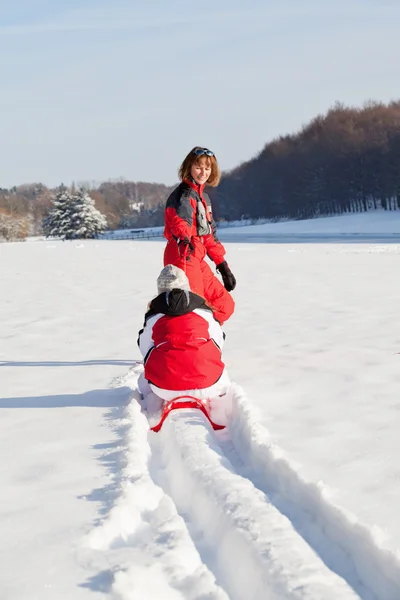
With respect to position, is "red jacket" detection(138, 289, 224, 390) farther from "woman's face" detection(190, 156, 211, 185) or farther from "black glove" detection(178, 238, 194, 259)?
"woman's face" detection(190, 156, 211, 185)

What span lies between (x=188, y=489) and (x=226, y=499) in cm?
35

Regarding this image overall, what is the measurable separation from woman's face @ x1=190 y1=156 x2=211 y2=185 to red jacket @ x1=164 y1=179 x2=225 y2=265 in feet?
0.21

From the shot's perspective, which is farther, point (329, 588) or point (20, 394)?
point (20, 394)

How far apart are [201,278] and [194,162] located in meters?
0.98

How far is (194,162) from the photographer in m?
5.24

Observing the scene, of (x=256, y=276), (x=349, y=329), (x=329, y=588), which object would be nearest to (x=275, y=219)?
(x=256, y=276)

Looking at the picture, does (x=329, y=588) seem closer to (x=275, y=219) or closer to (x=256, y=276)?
(x=256, y=276)

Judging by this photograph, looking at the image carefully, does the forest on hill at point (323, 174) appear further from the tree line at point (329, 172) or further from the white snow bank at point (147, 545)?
the white snow bank at point (147, 545)

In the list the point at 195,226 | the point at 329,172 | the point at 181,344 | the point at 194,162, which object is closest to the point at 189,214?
the point at 195,226

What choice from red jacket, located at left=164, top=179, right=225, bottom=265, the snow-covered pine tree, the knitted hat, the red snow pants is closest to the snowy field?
the red snow pants

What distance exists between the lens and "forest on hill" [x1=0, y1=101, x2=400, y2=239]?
220ft

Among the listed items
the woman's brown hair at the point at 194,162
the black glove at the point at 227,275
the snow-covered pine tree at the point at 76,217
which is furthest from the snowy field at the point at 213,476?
the snow-covered pine tree at the point at 76,217

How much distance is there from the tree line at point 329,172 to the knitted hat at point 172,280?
60258mm

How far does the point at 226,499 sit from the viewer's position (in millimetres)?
3010
